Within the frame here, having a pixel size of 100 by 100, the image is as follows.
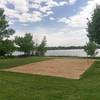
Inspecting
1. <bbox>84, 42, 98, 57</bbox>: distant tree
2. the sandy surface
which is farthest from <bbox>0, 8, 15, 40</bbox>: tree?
<bbox>84, 42, 98, 57</bbox>: distant tree

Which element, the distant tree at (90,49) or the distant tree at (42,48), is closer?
the distant tree at (90,49)

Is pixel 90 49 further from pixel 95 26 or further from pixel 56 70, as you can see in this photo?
pixel 56 70

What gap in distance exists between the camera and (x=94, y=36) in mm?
29578

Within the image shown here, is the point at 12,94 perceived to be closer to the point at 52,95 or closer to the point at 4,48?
the point at 52,95

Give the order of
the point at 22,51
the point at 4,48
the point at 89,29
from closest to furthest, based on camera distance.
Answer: the point at 89,29 → the point at 4,48 → the point at 22,51

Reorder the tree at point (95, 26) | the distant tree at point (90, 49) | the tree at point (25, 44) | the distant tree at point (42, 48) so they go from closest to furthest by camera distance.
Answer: the tree at point (95, 26)
the distant tree at point (90, 49)
the tree at point (25, 44)
the distant tree at point (42, 48)

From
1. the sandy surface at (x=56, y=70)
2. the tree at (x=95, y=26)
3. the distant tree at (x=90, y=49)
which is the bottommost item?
the sandy surface at (x=56, y=70)

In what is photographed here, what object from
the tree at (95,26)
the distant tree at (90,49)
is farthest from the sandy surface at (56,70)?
the distant tree at (90,49)

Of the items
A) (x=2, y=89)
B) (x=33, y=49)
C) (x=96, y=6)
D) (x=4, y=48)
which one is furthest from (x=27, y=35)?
(x=2, y=89)

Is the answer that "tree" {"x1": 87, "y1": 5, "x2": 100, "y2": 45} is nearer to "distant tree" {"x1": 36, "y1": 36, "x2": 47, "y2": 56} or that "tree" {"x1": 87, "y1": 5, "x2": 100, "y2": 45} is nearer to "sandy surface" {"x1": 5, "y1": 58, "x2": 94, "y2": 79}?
"sandy surface" {"x1": 5, "y1": 58, "x2": 94, "y2": 79}

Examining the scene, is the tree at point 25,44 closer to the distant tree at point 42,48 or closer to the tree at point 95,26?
the distant tree at point 42,48

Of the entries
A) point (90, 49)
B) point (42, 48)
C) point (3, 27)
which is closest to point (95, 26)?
point (3, 27)

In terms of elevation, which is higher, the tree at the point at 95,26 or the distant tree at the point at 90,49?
the tree at the point at 95,26

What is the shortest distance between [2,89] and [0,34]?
23.0 meters
